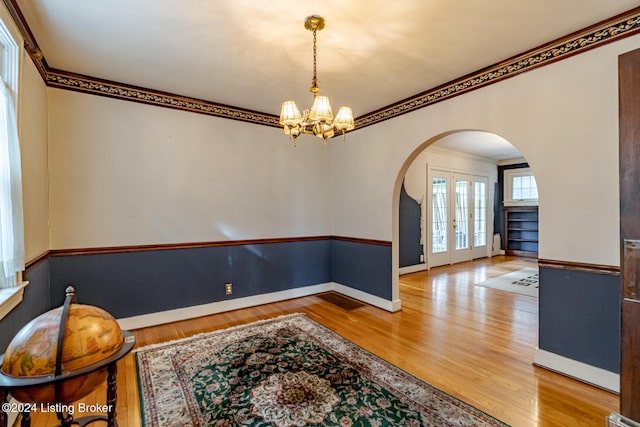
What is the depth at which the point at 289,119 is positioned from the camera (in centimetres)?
221

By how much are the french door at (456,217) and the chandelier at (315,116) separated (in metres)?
4.78

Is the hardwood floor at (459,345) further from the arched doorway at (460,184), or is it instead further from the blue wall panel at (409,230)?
the arched doorway at (460,184)

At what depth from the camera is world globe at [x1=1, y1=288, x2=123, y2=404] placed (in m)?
1.10

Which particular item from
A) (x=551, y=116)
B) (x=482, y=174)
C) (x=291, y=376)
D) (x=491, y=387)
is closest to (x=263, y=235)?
(x=291, y=376)

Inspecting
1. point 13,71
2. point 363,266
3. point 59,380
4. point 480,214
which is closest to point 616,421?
point 59,380

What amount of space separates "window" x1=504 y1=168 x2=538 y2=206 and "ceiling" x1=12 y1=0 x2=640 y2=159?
239 inches

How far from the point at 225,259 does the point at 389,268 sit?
2180 mm

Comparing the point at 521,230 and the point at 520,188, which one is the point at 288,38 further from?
the point at 521,230

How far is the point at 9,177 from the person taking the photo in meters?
1.83

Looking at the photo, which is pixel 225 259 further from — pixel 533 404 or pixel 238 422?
pixel 533 404

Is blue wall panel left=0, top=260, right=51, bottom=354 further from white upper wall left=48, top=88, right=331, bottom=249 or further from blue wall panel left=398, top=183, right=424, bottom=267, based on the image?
blue wall panel left=398, top=183, right=424, bottom=267

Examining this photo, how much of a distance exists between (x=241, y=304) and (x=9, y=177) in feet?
9.08

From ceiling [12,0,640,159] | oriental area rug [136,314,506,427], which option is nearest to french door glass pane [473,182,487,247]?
ceiling [12,0,640,159]

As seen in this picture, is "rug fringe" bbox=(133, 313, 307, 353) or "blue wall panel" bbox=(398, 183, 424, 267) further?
"blue wall panel" bbox=(398, 183, 424, 267)
